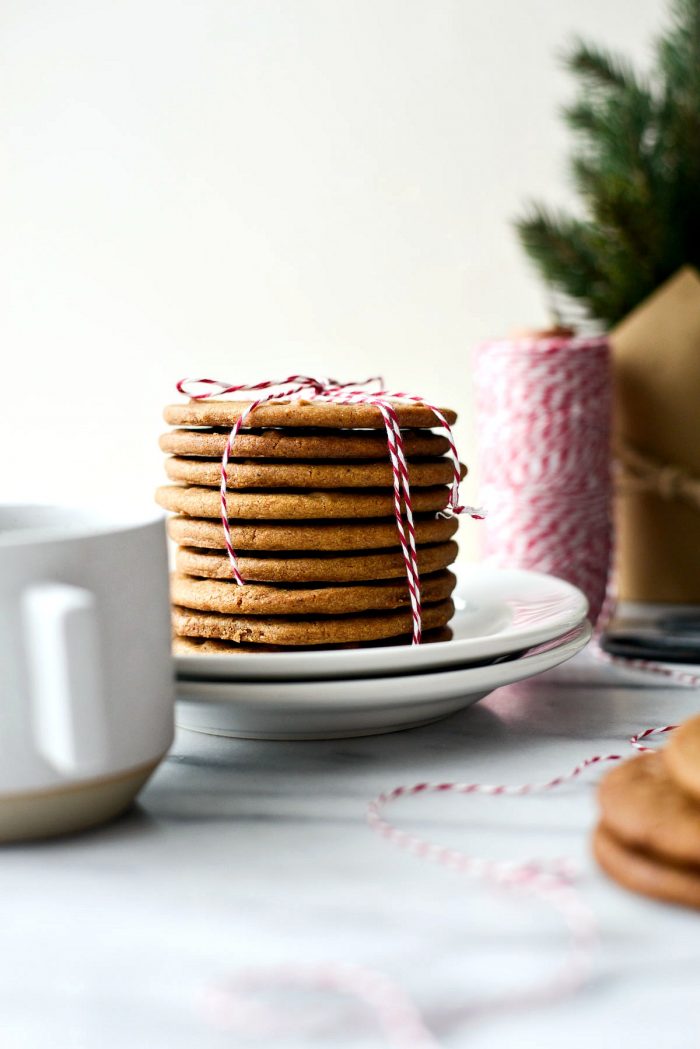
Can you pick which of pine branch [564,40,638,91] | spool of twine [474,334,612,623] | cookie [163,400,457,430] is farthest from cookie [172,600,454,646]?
pine branch [564,40,638,91]

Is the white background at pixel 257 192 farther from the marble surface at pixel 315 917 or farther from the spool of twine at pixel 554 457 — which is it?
the marble surface at pixel 315 917

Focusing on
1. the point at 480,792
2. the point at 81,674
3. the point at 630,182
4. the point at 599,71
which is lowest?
the point at 480,792

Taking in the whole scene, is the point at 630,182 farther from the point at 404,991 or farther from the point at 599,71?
the point at 404,991

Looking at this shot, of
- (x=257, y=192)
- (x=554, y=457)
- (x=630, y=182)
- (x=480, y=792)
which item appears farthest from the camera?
(x=257, y=192)

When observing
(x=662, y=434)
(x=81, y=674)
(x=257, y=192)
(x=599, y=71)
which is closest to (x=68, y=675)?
(x=81, y=674)

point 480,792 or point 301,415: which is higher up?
point 301,415

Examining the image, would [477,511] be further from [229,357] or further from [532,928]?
[229,357]
